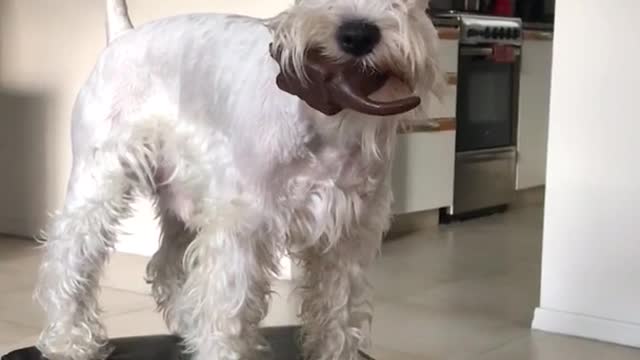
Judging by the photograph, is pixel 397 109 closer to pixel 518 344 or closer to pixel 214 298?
pixel 214 298

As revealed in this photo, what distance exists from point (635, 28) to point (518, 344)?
841mm

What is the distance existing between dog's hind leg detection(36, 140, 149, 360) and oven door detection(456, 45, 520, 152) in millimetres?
2814

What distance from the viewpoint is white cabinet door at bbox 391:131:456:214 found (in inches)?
165

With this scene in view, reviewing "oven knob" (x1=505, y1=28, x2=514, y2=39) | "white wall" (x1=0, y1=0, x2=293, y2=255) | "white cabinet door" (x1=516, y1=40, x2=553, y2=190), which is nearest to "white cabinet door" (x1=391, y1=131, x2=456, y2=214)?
"oven knob" (x1=505, y1=28, x2=514, y2=39)

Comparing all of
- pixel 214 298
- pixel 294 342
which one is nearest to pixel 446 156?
pixel 294 342

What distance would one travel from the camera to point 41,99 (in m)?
3.86

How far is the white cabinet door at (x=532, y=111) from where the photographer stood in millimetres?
5129

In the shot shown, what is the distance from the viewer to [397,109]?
1.40m

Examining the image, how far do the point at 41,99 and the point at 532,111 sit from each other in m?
2.55

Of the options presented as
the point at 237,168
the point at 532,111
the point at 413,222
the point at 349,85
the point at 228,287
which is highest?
the point at 349,85

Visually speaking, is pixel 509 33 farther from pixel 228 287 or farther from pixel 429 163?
pixel 228 287

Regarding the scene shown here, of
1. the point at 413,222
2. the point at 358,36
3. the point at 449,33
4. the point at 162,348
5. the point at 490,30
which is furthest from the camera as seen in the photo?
the point at 490,30

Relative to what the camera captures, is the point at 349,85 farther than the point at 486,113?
No

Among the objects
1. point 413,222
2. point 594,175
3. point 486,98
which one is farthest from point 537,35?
point 594,175
